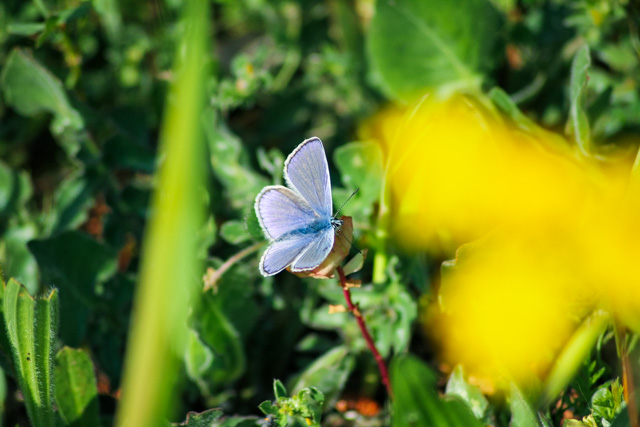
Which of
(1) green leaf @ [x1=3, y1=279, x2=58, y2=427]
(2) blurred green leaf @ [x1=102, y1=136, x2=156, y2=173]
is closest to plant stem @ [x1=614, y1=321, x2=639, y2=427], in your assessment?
(1) green leaf @ [x1=3, y1=279, x2=58, y2=427]

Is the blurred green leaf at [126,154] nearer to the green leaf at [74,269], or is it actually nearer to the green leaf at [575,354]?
the green leaf at [74,269]

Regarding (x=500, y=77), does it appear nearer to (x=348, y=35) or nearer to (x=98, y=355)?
(x=348, y=35)

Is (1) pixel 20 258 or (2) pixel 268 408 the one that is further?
(1) pixel 20 258

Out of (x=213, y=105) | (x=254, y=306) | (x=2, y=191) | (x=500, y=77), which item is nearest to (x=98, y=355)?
(x=254, y=306)

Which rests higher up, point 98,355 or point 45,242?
point 45,242

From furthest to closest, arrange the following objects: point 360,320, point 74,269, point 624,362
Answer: point 74,269
point 360,320
point 624,362

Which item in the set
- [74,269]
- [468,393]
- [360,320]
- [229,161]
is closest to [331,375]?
[360,320]

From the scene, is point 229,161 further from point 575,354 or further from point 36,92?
point 575,354
